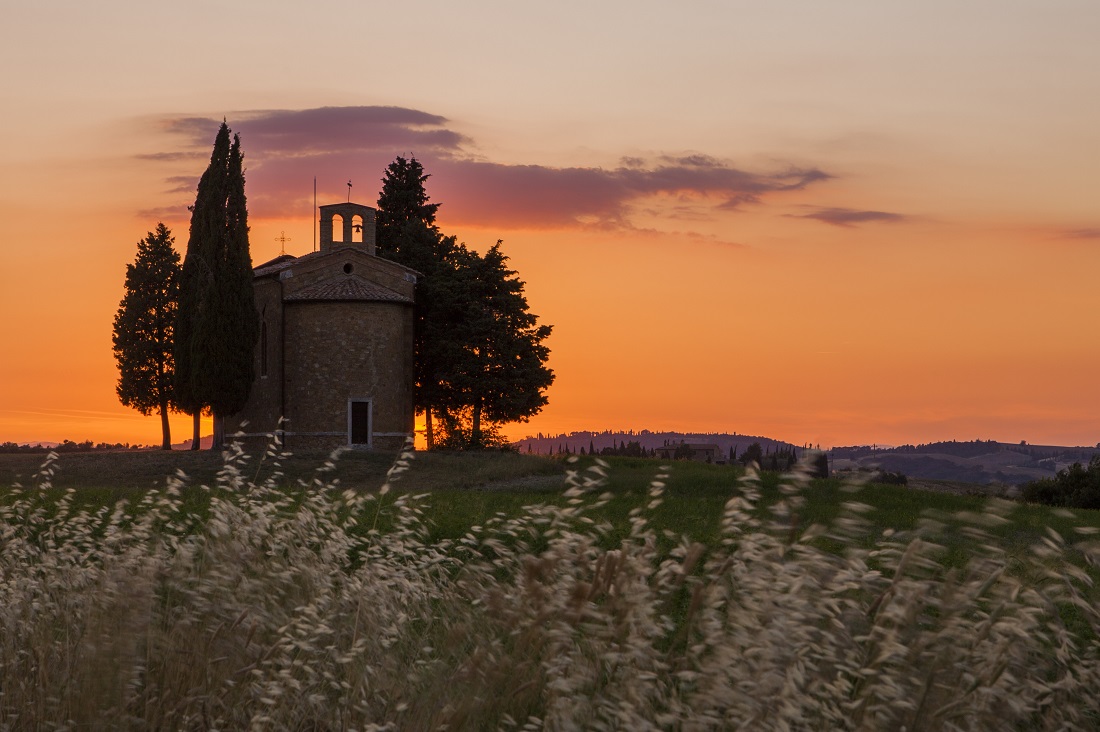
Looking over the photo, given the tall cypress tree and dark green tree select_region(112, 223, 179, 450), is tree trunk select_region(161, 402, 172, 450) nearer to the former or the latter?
dark green tree select_region(112, 223, 179, 450)

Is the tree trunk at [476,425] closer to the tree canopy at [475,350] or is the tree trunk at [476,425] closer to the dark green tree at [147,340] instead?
the tree canopy at [475,350]

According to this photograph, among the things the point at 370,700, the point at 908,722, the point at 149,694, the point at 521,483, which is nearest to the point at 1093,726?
the point at 908,722

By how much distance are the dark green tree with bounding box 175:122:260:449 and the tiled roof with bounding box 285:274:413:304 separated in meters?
2.05

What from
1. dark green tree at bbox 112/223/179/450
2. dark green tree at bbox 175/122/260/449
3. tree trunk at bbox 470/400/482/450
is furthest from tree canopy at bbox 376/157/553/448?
dark green tree at bbox 112/223/179/450

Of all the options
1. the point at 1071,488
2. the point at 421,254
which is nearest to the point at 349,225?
the point at 421,254

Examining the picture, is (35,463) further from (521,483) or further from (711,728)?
(711,728)

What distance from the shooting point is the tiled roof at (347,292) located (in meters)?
36.4

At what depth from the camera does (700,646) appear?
15.2 feet

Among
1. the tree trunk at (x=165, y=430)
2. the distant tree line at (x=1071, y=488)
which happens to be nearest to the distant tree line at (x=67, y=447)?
the tree trunk at (x=165, y=430)

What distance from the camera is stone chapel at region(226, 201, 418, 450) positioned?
1437 inches

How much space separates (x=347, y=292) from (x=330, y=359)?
7.85ft

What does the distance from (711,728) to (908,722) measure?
2.68 ft

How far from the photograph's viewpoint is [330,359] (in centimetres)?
3653

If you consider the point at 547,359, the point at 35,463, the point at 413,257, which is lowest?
the point at 35,463
